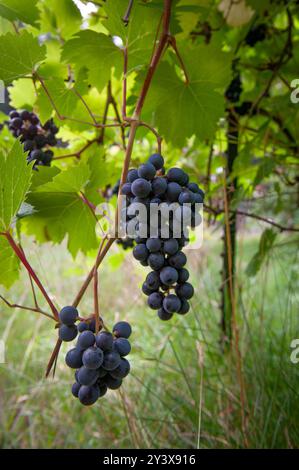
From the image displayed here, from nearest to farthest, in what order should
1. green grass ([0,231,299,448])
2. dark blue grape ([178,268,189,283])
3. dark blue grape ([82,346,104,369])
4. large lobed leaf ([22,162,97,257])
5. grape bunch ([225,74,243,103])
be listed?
dark blue grape ([82,346,104,369]), dark blue grape ([178,268,189,283]), large lobed leaf ([22,162,97,257]), green grass ([0,231,299,448]), grape bunch ([225,74,243,103])

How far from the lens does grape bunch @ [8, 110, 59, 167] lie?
0.83 m

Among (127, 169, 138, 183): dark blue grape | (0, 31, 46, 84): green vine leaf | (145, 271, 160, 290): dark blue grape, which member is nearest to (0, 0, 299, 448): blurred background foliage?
(0, 31, 46, 84): green vine leaf

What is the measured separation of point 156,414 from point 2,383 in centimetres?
103

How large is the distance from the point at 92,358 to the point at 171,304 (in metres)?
0.14

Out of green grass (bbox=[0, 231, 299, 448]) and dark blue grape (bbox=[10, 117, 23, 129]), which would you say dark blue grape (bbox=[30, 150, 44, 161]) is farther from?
green grass (bbox=[0, 231, 299, 448])

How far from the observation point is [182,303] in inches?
23.7

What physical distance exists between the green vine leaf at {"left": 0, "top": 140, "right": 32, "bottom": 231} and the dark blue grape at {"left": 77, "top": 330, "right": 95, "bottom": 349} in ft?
0.70

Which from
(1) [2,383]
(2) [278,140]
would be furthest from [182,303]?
A: (1) [2,383]

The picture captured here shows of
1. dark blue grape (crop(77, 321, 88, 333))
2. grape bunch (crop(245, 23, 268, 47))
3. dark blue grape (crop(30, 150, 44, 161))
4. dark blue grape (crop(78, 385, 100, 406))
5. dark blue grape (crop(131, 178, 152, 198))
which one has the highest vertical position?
grape bunch (crop(245, 23, 268, 47))

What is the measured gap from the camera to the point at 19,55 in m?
0.71

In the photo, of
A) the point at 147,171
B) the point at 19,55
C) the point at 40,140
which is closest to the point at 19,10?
the point at 19,55

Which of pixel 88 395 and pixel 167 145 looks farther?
pixel 167 145

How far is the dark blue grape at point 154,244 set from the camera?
22.0 inches

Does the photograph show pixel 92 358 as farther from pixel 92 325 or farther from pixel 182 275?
pixel 182 275
